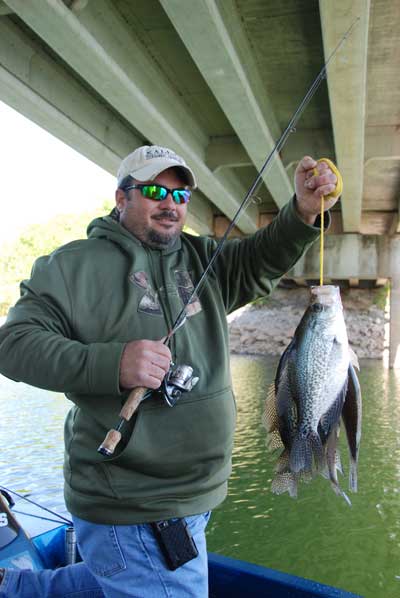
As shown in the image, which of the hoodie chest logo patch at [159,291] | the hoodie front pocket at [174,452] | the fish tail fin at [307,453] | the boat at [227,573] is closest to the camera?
the hoodie front pocket at [174,452]

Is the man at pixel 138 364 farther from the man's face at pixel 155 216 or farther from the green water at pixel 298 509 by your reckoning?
the green water at pixel 298 509

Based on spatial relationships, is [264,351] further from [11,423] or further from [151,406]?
[151,406]

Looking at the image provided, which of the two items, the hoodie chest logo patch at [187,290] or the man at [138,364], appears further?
the hoodie chest logo patch at [187,290]

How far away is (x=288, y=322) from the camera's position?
2984cm

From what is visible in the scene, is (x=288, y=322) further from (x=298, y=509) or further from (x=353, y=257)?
(x=298, y=509)

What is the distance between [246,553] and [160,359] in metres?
4.38

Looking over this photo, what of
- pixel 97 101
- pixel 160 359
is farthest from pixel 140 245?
pixel 97 101

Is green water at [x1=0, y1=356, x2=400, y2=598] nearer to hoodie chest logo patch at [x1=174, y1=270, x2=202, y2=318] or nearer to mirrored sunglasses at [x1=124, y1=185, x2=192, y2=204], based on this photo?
hoodie chest logo patch at [x1=174, y1=270, x2=202, y2=318]

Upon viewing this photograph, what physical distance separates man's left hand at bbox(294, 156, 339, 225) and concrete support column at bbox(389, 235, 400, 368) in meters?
20.3

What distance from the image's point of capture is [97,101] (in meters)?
11.2

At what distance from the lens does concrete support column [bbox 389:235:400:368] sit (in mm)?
22234

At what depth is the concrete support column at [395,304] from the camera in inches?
Answer: 875

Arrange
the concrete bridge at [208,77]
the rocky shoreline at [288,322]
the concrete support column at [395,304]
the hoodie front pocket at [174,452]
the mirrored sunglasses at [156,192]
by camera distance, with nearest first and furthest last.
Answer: the hoodie front pocket at [174,452], the mirrored sunglasses at [156,192], the concrete bridge at [208,77], the concrete support column at [395,304], the rocky shoreline at [288,322]

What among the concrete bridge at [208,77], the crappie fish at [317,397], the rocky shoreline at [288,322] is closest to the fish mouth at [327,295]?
the crappie fish at [317,397]
